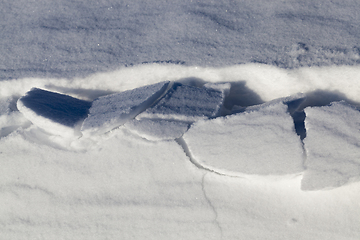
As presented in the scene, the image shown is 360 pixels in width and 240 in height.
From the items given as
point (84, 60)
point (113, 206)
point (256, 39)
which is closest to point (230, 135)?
point (256, 39)

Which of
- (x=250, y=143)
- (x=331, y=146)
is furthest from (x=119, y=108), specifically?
(x=331, y=146)

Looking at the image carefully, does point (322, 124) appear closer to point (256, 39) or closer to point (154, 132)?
point (256, 39)

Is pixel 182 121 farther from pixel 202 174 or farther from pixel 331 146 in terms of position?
pixel 331 146

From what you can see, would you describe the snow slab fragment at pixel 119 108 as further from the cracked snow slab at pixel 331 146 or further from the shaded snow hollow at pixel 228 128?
the cracked snow slab at pixel 331 146

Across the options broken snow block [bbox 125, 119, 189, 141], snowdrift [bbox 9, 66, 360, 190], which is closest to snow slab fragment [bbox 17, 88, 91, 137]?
snowdrift [bbox 9, 66, 360, 190]

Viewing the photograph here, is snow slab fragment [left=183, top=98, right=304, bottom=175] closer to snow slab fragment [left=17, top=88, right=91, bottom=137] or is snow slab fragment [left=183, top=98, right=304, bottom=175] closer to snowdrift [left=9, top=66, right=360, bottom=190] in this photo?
snowdrift [left=9, top=66, right=360, bottom=190]

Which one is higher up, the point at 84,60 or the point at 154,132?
the point at 84,60

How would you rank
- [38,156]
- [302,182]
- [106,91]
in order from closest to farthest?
[302,182] < [38,156] < [106,91]

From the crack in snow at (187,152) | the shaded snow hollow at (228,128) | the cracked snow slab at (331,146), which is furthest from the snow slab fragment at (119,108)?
the cracked snow slab at (331,146)
